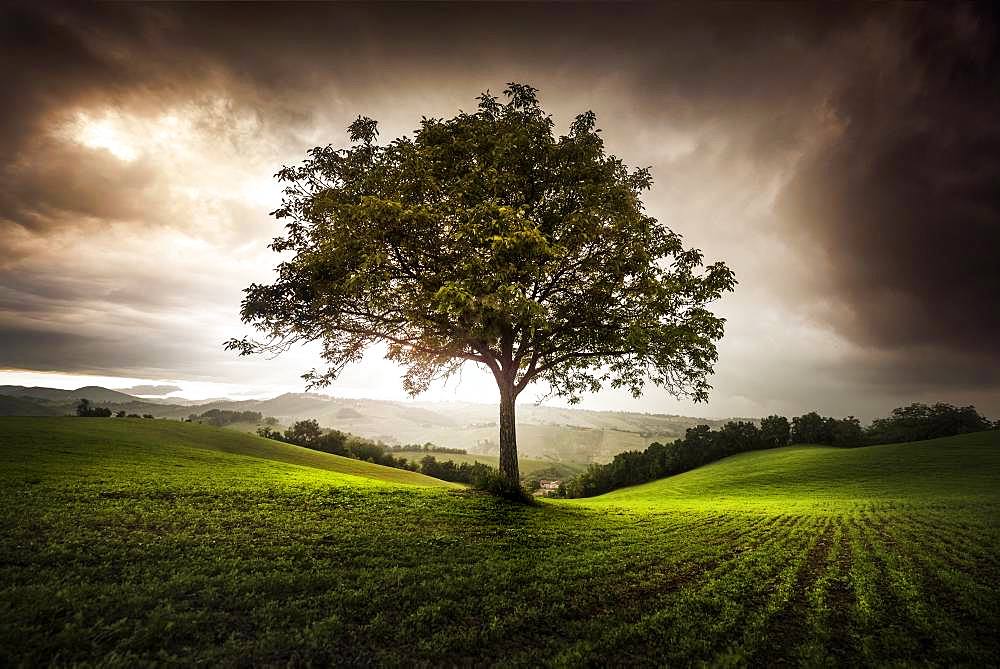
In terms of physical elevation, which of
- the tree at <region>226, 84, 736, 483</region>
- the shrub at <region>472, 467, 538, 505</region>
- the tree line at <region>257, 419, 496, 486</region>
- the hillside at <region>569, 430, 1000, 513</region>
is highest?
the tree at <region>226, 84, 736, 483</region>

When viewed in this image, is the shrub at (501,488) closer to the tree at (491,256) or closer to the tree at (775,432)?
the tree at (491,256)

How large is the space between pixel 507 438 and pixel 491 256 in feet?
29.0

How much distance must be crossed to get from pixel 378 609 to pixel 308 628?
1.19 meters

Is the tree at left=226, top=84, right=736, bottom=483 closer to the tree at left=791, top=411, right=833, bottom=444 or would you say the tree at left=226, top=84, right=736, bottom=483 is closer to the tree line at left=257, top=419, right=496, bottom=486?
the tree line at left=257, top=419, right=496, bottom=486

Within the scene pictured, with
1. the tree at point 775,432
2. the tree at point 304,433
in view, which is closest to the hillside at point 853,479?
the tree at point 775,432

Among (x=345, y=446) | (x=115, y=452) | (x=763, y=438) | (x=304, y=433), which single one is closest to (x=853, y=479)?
(x=763, y=438)

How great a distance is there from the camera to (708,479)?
5294 cm

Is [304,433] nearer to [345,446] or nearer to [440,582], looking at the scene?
[345,446]

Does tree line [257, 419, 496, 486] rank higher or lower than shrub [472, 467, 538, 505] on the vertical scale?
lower

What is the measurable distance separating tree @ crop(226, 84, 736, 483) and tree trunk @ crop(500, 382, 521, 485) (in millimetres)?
67

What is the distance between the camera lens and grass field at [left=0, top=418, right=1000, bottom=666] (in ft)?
17.8

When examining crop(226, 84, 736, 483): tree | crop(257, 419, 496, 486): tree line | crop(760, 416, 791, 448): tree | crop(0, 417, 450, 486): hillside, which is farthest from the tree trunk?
crop(760, 416, 791, 448): tree

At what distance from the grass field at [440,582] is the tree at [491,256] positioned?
20.8 feet

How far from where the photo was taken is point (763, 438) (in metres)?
82.2
